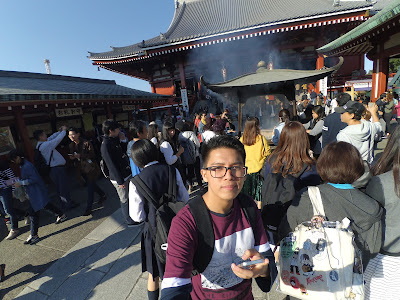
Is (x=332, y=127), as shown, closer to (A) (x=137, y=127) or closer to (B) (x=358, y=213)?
(B) (x=358, y=213)

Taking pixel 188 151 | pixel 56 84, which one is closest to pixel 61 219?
pixel 188 151

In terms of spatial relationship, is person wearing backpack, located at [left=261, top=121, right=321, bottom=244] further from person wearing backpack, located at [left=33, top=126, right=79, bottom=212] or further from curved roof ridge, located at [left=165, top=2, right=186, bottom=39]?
curved roof ridge, located at [left=165, top=2, right=186, bottom=39]

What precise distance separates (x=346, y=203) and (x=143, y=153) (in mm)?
1573

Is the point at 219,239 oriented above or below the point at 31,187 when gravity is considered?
above

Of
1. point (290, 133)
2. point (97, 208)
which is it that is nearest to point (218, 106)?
point (97, 208)

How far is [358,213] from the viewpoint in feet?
4.07

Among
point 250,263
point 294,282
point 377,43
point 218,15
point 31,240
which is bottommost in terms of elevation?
point 31,240

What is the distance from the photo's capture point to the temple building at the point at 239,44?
364 inches

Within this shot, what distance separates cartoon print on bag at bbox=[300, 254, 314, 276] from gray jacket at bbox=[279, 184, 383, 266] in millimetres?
242

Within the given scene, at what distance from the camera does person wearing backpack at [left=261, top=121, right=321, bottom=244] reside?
175 cm

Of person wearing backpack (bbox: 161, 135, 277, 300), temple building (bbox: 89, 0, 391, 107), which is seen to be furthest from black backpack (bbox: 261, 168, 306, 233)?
temple building (bbox: 89, 0, 391, 107)

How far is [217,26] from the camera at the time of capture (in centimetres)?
1343

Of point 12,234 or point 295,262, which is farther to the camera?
point 12,234

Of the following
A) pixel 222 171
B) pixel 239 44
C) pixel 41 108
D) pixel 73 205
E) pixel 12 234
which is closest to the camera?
pixel 222 171
